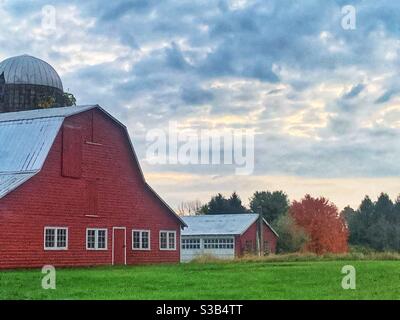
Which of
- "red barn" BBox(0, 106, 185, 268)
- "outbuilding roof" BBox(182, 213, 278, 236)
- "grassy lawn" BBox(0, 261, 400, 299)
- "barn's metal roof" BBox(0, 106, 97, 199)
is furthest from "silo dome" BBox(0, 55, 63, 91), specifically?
"grassy lawn" BBox(0, 261, 400, 299)

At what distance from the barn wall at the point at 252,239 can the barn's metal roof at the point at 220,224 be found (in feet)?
2.04

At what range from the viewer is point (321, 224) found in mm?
54812

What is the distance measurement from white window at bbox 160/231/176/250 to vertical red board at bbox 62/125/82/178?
761cm

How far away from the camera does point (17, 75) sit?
4834cm

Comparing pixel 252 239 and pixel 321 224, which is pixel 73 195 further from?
pixel 321 224

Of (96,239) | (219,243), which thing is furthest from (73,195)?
(219,243)

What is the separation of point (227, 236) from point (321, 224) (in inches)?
296

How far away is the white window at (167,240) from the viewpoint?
38.5 m

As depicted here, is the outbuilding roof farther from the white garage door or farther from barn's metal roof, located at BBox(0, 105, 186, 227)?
barn's metal roof, located at BBox(0, 105, 186, 227)

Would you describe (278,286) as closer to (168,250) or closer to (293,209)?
(168,250)

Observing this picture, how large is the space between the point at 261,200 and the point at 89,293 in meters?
45.9

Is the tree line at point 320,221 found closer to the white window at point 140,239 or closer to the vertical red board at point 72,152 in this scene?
the white window at point 140,239

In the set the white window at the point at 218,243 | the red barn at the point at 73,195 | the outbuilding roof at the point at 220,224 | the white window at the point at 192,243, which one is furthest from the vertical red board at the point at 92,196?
the white window at the point at 192,243
